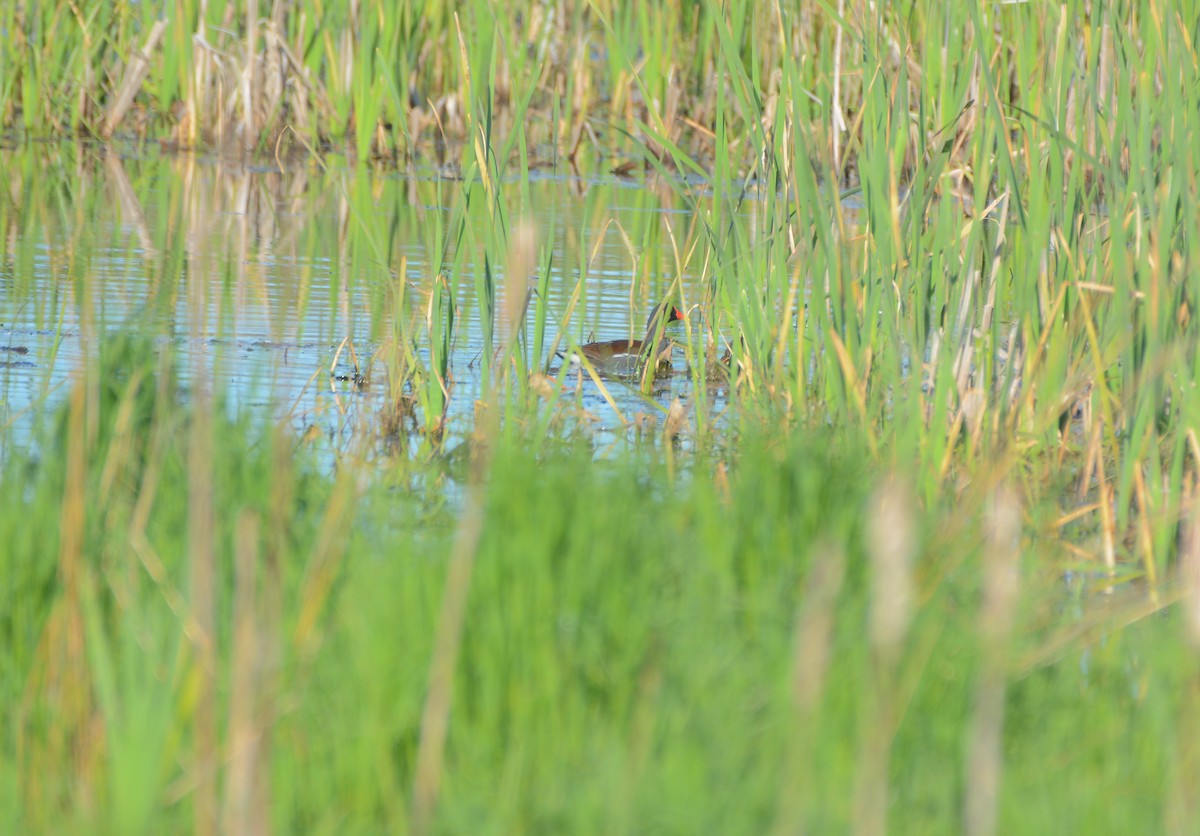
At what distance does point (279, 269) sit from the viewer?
6523 millimetres

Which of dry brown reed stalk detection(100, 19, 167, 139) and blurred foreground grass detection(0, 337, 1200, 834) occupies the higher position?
dry brown reed stalk detection(100, 19, 167, 139)

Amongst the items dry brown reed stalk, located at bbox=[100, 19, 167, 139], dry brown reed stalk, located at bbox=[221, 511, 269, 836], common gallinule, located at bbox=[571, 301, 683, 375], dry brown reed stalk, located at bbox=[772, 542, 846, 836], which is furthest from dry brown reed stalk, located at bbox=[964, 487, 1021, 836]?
dry brown reed stalk, located at bbox=[100, 19, 167, 139]

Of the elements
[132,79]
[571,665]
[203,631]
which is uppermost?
[132,79]

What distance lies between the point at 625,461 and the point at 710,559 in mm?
315

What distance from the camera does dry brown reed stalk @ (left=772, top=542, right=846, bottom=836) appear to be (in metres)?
1.75

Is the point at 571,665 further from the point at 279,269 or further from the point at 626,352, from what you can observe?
the point at 279,269

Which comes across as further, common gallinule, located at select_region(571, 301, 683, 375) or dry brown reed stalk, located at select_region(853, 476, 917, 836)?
common gallinule, located at select_region(571, 301, 683, 375)

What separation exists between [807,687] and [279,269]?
16.2ft

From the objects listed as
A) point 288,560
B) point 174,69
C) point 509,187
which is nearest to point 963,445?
point 288,560

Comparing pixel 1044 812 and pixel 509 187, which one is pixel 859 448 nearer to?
pixel 1044 812

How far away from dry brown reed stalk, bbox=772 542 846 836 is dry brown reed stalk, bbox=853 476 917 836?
5cm

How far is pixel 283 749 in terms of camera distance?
2219mm

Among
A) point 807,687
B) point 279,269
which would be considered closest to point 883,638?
point 807,687

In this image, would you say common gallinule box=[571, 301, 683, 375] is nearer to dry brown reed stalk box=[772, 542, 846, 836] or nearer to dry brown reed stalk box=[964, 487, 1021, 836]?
dry brown reed stalk box=[772, 542, 846, 836]
